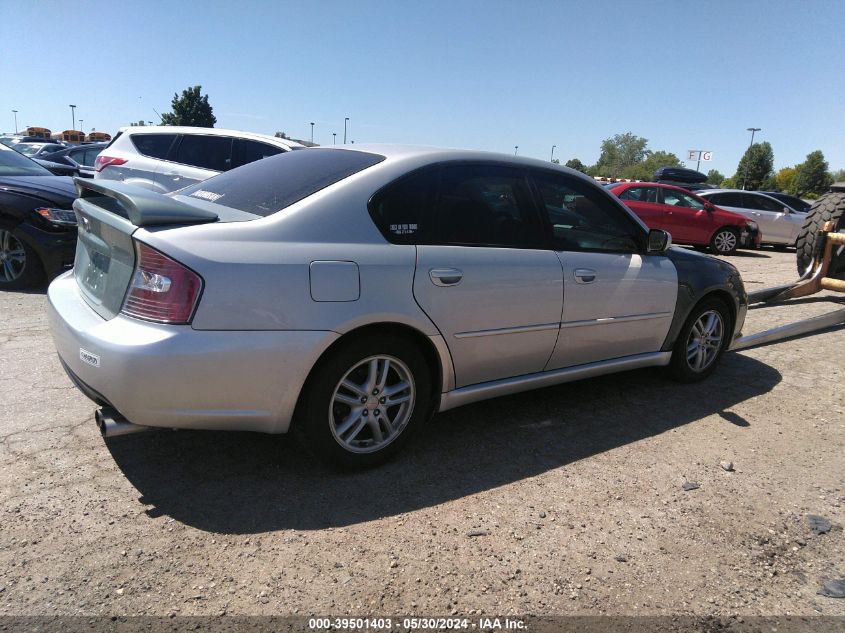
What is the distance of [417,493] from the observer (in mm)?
2965

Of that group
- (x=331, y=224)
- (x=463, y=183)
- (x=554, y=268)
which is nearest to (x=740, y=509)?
(x=554, y=268)

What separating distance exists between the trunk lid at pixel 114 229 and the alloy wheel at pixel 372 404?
3.27 ft

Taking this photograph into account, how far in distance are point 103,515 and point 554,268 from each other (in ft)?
8.53

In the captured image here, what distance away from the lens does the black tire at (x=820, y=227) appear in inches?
310

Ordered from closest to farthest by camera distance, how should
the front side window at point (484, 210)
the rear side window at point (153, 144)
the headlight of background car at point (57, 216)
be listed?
the front side window at point (484, 210)
the headlight of background car at point (57, 216)
the rear side window at point (153, 144)

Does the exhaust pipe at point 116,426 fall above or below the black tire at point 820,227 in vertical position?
below

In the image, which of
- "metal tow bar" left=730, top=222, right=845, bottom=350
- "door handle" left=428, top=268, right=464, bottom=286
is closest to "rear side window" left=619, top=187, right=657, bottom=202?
"metal tow bar" left=730, top=222, right=845, bottom=350

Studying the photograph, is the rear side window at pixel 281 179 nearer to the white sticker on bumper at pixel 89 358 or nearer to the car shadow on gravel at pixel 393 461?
the white sticker on bumper at pixel 89 358

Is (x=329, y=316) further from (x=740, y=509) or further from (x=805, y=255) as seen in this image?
(x=805, y=255)

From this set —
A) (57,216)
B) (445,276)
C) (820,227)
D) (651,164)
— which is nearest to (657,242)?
(445,276)

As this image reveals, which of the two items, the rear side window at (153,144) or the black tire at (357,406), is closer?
the black tire at (357,406)

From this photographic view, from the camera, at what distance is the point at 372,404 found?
3.03 meters

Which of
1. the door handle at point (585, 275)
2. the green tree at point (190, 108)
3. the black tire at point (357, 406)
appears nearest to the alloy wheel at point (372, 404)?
the black tire at point (357, 406)

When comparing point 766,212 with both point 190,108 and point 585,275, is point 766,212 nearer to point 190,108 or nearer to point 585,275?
point 585,275
